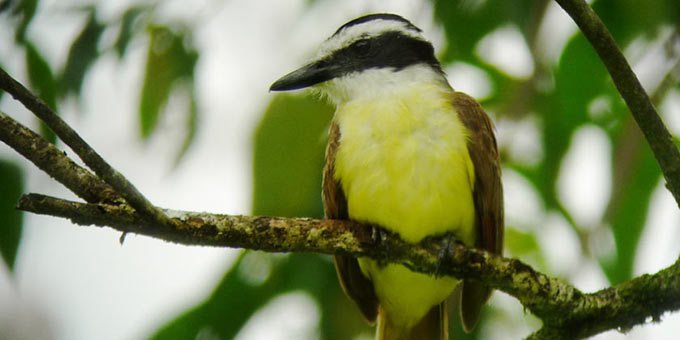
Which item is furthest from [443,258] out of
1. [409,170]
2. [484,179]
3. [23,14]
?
[23,14]

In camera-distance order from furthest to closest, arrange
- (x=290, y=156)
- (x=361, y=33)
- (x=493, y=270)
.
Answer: (x=361, y=33)
(x=290, y=156)
(x=493, y=270)

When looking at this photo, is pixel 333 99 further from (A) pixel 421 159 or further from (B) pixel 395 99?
(A) pixel 421 159

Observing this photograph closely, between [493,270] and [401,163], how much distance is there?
2.27 feet

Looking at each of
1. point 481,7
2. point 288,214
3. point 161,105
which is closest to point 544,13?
point 481,7

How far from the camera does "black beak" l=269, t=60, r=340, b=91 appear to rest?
4.08 metres

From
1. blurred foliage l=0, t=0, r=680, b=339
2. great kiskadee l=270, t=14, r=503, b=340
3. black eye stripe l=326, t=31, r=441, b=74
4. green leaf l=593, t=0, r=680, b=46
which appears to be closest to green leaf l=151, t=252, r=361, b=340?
blurred foliage l=0, t=0, r=680, b=339

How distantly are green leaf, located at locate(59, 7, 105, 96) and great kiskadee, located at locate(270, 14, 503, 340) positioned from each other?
746 mm

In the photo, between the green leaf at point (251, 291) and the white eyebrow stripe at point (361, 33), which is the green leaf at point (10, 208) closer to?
the green leaf at point (251, 291)

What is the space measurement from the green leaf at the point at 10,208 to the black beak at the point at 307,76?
1.14m

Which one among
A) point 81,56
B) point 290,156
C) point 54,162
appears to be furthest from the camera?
point 290,156

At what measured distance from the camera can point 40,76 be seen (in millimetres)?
3678

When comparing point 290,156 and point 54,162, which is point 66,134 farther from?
point 290,156

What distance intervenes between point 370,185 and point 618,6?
1.16 meters

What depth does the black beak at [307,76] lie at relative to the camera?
161 inches
